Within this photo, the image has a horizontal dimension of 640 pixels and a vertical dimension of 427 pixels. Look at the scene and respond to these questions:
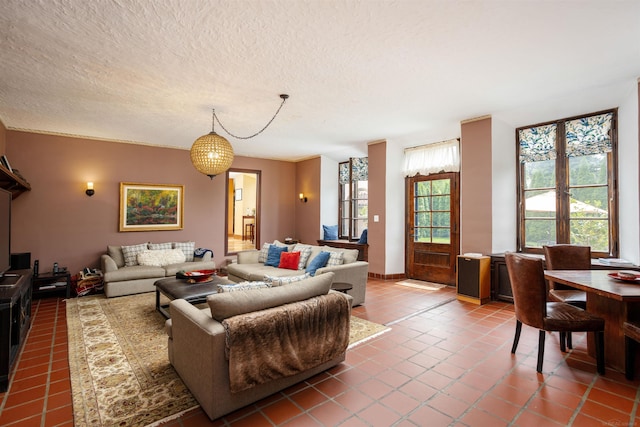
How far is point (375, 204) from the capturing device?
634cm

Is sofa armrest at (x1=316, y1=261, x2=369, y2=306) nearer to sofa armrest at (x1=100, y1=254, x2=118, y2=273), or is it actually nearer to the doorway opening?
sofa armrest at (x1=100, y1=254, x2=118, y2=273)

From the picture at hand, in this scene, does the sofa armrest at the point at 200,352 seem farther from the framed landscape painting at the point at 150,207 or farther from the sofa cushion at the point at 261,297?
the framed landscape painting at the point at 150,207

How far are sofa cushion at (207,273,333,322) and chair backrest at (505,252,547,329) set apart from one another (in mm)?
1706

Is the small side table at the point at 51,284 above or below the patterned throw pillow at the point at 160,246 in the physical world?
below

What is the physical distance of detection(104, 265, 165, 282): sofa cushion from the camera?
4895mm

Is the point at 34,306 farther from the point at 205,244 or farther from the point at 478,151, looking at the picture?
the point at 478,151

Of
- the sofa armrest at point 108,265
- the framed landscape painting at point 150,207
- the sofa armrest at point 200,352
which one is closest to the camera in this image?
the sofa armrest at point 200,352

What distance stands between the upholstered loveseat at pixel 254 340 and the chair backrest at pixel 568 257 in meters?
2.69


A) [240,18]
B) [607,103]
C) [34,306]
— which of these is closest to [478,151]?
[607,103]

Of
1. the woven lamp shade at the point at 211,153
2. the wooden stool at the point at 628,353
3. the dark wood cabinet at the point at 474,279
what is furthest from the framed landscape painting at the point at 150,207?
the wooden stool at the point at 628,353

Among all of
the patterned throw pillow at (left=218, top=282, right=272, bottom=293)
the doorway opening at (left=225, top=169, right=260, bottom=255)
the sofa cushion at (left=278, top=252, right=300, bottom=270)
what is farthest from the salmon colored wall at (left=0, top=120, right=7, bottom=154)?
the doorway opening at (left=225, top=169, right=260, bottom=255)

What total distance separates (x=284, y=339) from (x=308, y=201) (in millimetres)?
5922

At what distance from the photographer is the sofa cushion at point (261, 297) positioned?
2.04 metres

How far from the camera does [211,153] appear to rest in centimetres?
371
